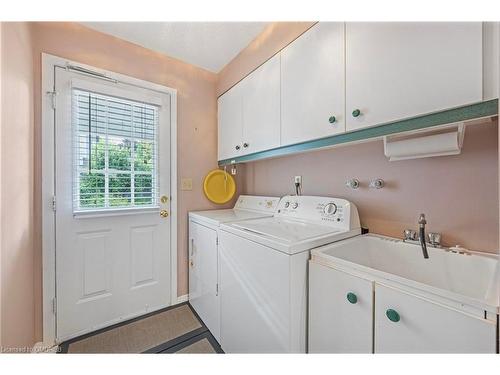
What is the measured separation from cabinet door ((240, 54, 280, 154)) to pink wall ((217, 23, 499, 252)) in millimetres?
115

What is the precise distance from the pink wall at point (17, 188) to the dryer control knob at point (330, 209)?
5.51ft

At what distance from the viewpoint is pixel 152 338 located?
1.60 m

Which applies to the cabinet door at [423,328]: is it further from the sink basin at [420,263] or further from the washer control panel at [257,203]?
the washer control panel at [257,203]

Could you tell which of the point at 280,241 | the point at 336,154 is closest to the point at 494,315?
the point at 280,241

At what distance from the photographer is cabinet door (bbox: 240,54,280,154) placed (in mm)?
1545

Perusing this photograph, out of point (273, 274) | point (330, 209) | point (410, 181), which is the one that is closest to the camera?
point (273, 274)

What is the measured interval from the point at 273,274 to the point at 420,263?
750mm

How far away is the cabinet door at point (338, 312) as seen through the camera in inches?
33.3

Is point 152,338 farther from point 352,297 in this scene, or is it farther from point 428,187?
point 428,187

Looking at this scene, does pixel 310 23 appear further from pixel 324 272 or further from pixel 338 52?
pixel 324 272

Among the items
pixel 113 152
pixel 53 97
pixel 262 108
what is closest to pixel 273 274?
pixel 262 108

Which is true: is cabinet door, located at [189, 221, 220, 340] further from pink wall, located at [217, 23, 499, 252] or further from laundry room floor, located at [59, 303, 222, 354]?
pink wall, located at [217, 23, 499, 252]
